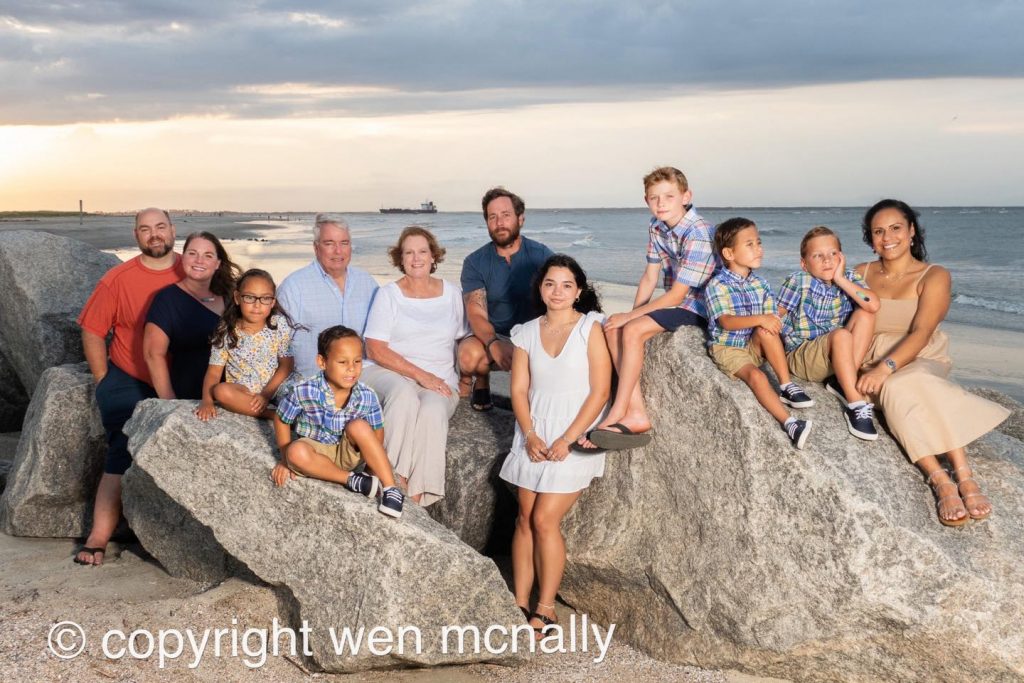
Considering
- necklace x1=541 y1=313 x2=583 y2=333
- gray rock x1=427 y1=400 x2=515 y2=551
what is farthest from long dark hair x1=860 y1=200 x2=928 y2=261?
gray rock x1=427 y1=400 x2=515 y2=551

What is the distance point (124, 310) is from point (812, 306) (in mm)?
4595

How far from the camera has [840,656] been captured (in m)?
4.75

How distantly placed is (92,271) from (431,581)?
5.46 metres

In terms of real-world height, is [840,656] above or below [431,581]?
below

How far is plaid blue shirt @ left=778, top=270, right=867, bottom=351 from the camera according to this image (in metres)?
5.29

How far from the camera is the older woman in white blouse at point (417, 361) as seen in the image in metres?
5.65

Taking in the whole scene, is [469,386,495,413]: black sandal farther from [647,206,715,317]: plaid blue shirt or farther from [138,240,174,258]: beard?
[138,240,174,258]: beard

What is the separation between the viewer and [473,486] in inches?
234

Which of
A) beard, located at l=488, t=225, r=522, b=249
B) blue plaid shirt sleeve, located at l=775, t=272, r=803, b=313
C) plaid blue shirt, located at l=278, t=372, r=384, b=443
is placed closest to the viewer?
plaid blue shirt, located at l=278, t=372, r=384, b=443

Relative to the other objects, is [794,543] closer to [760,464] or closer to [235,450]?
[760,464]

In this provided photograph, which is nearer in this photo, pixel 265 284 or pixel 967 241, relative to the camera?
pixel 265 284

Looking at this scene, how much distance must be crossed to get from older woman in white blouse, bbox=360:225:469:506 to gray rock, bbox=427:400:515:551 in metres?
0.22

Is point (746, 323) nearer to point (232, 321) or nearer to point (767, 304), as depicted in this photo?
point (767, 304)

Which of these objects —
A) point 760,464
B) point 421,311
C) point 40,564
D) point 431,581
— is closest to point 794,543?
point 760,464
